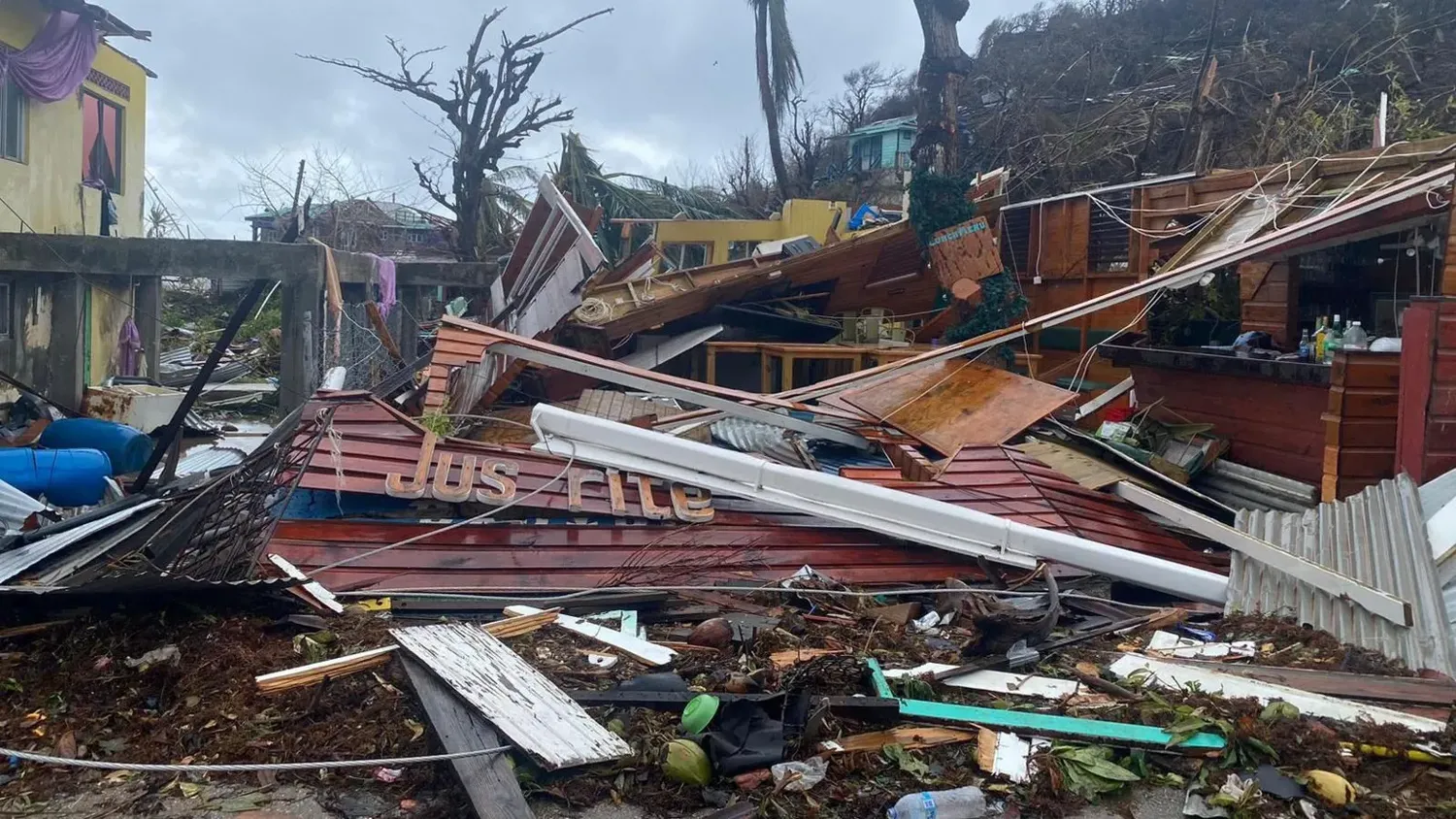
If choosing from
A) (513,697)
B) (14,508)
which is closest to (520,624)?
(513,697)

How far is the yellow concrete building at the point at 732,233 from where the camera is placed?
57.0 feet

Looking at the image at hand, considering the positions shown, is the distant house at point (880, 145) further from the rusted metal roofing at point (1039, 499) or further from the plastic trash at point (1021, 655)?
the plastic trash at point (1021, 655)

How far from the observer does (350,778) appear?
12.3 feet

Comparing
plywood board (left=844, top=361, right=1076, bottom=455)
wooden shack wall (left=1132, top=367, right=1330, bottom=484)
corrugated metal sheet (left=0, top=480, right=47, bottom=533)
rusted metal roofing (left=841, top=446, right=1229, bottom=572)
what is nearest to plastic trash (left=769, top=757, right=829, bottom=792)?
rusted metal roofing (left=841, top=446, right=1229, bottom=572)

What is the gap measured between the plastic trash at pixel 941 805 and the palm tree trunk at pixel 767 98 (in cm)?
2474

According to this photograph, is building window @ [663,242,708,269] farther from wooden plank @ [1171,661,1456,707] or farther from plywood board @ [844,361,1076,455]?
wooden plank @ [1171,661,1456,707]

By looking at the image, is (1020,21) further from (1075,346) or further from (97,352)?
(97,352)

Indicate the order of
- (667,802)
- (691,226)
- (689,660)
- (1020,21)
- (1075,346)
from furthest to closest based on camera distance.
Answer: (1020,21) < (691,226) < (1075,346) < (689,660) < (667,802)

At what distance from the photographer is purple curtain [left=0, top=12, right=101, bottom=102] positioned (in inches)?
532

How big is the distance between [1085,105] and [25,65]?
18.3 metres

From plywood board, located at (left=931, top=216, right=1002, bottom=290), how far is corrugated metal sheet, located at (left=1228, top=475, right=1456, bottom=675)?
14.3 feet

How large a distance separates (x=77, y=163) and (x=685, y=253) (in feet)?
30.1

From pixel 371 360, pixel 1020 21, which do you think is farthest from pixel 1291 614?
pixel 1020 21

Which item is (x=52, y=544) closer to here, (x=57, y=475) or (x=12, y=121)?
(x=57, y=475)
